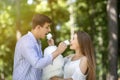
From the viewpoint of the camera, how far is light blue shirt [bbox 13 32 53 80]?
4.81 metres

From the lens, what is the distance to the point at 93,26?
2655 centimetres

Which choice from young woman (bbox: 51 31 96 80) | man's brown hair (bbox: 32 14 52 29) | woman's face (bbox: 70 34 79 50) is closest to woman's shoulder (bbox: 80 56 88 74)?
young woman (bbox: 51 31 96 80)

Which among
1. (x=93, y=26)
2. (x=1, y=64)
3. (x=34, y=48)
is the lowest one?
(x=1, y=64)

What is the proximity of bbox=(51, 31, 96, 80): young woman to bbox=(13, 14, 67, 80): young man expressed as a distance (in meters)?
0.33

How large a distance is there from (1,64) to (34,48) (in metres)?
26.1

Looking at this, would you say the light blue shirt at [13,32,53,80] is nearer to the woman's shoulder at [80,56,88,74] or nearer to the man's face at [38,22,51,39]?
the man's face at [38,22,51,39]

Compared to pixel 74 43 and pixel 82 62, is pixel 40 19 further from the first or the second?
pixel 82 62

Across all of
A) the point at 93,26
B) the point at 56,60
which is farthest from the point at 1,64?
the point at 56,60

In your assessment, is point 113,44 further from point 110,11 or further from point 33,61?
point 33,61

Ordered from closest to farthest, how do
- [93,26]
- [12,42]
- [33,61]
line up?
[33,61] → [93,26] → [12,42]

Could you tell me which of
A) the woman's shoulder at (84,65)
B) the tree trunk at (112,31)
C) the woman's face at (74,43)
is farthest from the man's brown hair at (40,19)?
the tree trunk at (112,31)

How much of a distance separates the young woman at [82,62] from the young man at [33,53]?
329 mm

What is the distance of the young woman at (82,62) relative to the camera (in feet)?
16.9

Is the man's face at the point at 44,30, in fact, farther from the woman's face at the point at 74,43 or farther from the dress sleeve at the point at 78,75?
the dress sleeve at the point at 78,75
